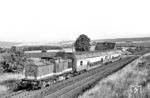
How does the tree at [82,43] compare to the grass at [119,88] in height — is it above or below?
above

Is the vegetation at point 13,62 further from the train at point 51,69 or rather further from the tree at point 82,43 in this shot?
the tree at point 82,43

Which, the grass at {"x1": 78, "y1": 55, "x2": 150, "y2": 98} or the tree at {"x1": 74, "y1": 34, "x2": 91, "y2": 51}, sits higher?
the tree at {"x1": 74, "y1": 34, "x2": 91, "y2": 51}

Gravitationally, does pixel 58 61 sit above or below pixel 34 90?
above

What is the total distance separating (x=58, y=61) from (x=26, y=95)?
7.57 metres

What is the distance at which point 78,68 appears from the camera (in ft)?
97.2

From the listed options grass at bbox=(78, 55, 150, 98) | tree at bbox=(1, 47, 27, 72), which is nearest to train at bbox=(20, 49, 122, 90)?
grass at bbox=(78, 55, 150, 98)

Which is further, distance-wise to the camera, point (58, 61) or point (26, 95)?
point (58, 61)

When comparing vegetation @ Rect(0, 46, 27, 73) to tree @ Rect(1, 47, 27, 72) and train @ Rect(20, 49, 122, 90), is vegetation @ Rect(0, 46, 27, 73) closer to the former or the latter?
tree @ Rect(1, 47, 27, 72)

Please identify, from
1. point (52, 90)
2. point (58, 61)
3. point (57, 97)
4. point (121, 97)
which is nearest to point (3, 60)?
point (58, 61)

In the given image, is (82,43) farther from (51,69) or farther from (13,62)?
(51,69)

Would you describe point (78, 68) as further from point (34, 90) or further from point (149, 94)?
point (149, 94)

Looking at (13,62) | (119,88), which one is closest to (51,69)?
(119,88)

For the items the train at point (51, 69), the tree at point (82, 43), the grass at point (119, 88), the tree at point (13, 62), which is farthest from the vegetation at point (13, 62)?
the tree at point (82, 43)

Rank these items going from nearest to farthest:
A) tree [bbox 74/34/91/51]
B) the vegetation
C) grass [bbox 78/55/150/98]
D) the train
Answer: grass [bbox 78/55/150/98] < the train < the vegetation < tree [bbox 74/34/91/51]
